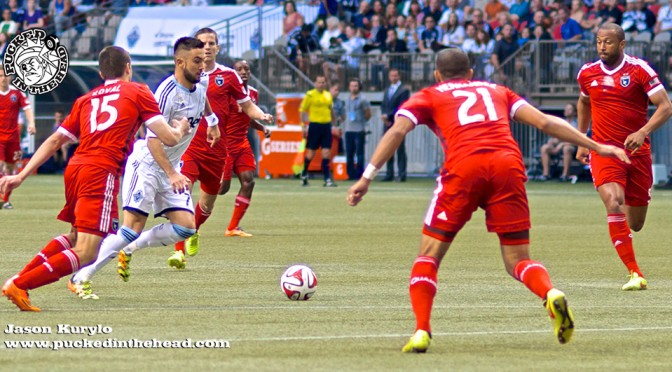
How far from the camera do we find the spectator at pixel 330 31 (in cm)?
3594

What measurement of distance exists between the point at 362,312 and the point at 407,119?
2.15 m

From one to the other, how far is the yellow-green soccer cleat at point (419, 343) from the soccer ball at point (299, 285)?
2.70 metres

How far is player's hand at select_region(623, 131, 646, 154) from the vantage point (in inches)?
470

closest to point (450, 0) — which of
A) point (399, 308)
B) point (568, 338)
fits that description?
point (399, 308)

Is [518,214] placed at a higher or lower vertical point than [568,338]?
higher

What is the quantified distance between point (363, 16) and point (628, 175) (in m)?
24.1

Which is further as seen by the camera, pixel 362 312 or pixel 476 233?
pixel 476 233

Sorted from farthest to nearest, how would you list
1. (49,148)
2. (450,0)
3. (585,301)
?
1. (450,0)
2. (585,301)
3. (49,148)

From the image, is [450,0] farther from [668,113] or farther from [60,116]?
[668,113]

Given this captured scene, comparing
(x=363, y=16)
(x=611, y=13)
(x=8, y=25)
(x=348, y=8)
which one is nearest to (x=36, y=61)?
(x=8, y=25)

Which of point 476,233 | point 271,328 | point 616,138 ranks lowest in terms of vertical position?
point 476,233

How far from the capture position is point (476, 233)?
60.9 ft

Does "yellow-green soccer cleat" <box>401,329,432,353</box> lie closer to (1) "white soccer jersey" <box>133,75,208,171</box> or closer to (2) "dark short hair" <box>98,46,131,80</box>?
(2) "dark short hair" <box>98,46,131,80</box>

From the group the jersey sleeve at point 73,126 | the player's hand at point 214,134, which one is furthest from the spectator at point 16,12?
the jersey sleeve at point 73,126
